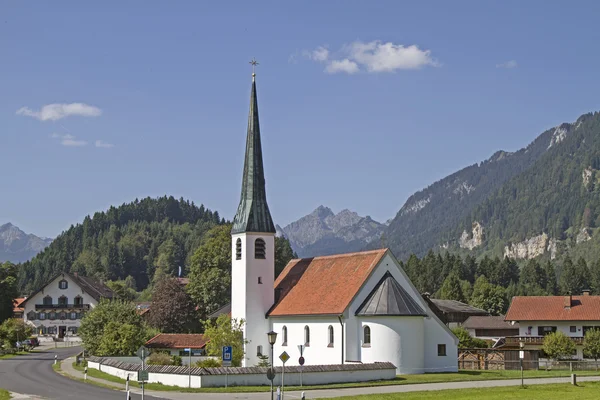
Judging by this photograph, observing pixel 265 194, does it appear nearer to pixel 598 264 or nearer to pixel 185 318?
pixel 185 318

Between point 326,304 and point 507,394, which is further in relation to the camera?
point 326,304

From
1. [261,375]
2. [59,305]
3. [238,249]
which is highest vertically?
[238,249]

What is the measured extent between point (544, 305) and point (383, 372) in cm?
4971

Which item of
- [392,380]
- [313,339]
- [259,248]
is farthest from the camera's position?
[259,248]

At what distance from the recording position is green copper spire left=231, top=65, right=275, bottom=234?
206 feet

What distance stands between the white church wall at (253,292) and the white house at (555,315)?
33.5 m

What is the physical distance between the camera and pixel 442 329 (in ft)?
185

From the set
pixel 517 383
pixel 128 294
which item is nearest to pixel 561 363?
pixel 517 383

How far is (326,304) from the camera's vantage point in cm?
5631

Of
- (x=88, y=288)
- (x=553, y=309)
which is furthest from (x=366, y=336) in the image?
(x=88, y=288)

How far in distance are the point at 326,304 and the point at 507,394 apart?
18.8 m

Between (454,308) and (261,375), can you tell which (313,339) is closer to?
(261,375)

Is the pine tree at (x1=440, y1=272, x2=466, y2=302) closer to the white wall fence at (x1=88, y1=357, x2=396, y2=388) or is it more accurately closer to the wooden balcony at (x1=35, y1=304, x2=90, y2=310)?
the wooden balcony at (x1=35, y1=304, x2=90, y2=310)

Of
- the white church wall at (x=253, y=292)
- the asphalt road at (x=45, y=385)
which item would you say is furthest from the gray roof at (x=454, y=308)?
the asphalt road at (x=45, y=385)
